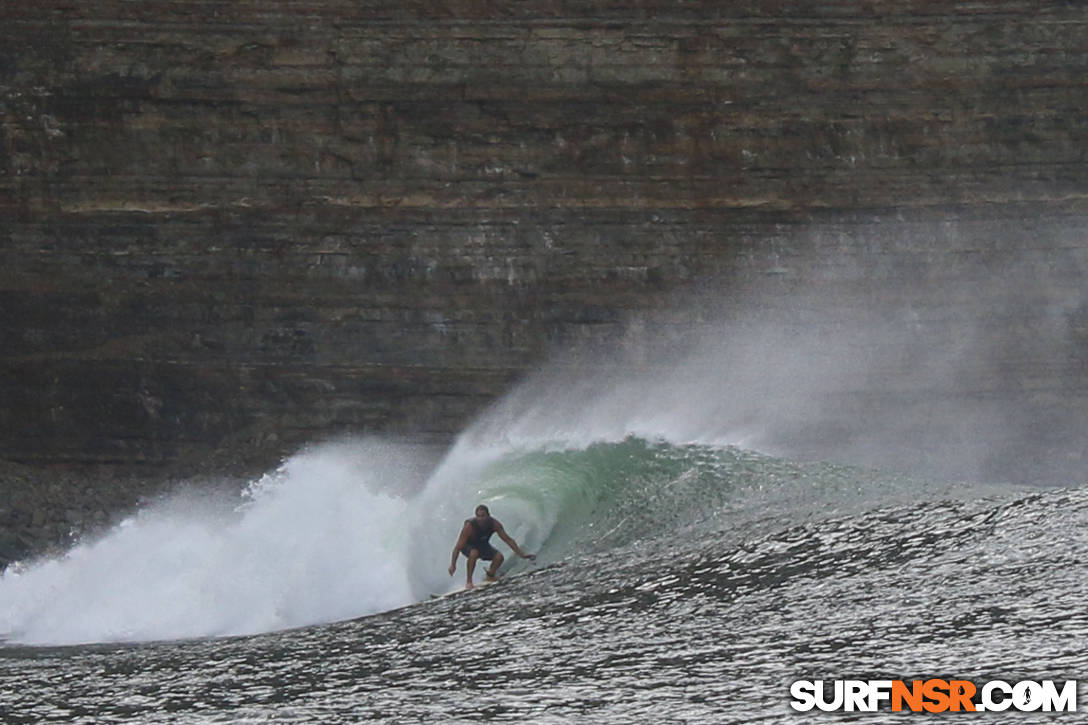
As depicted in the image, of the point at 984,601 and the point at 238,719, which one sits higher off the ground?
the point at 984,601

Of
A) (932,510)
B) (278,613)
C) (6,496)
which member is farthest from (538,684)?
(6,496)

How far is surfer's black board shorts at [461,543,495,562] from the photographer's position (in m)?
11.1

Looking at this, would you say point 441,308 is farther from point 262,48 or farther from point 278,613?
point 278,613

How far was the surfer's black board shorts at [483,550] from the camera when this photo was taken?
11.1 meters

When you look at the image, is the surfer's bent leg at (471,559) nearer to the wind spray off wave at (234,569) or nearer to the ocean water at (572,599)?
the ocean water at (572,599)

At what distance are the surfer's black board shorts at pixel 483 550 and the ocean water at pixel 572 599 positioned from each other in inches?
7.6

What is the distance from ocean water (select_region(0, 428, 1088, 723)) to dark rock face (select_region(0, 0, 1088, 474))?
199cm

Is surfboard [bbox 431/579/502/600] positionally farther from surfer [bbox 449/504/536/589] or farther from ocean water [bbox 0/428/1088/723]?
surfer [bbox 449/504/536/589]

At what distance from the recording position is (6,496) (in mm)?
15836

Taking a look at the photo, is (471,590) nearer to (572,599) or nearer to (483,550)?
(483,550)

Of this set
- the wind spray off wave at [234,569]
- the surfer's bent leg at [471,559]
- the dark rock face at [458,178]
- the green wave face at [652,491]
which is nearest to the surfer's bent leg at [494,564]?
the surfer's bent leg at [471,559]

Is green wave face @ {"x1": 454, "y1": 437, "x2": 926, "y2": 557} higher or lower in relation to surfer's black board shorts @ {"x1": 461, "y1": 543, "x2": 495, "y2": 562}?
higher

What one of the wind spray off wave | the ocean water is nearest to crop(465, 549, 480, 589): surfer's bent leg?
the ocean water

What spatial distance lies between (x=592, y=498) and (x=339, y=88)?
18.5 feet
